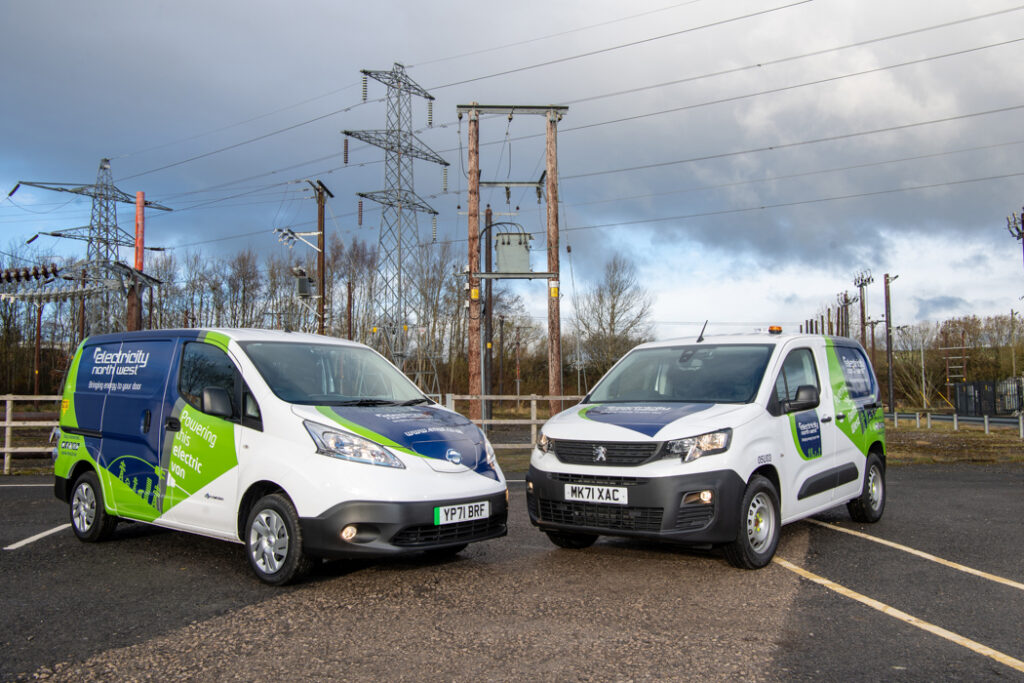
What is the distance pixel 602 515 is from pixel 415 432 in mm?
1487

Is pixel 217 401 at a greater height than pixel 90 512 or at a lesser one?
greater

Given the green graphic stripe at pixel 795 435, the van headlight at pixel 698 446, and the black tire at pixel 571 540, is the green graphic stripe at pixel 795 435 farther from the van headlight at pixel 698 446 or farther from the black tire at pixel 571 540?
the black tire at pixel 571 540

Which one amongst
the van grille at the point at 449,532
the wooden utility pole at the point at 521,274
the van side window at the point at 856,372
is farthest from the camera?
the wooden utility pole at the point at 521,274

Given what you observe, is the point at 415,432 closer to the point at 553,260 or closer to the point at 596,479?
the point at 596,479

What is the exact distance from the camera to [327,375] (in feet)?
20.7

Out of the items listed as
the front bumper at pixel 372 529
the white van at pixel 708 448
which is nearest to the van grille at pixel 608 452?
the white van at pixel 708 448

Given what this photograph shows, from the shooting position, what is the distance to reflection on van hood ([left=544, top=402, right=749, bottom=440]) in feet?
19.1

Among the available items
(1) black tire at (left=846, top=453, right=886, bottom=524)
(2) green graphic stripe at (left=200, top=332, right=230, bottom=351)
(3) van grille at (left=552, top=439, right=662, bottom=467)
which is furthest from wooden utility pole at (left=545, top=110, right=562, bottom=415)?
(2) green graphic stripe at (left=200, top=332, right=230, bottom=351)

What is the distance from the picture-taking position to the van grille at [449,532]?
207 inches

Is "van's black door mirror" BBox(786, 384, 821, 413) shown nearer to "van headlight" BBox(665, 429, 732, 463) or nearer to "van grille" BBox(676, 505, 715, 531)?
"van headlight" BBox(665, 429, 732, 463)

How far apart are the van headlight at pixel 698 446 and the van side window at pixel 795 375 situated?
100 centimetres

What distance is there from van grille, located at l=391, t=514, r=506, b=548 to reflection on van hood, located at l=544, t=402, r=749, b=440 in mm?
884

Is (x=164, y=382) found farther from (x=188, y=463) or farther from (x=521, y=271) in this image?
(x=521, y=271)

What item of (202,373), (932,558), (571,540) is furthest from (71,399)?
(932,558)
